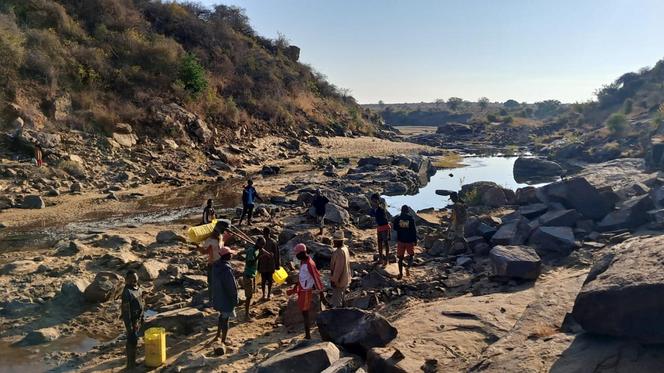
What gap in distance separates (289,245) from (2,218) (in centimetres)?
885

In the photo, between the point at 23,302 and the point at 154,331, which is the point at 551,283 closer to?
the point at 154,331

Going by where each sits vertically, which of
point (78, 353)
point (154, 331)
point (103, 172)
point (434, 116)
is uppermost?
point (434, 116)

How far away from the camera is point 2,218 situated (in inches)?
588

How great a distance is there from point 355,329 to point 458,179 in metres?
26.3

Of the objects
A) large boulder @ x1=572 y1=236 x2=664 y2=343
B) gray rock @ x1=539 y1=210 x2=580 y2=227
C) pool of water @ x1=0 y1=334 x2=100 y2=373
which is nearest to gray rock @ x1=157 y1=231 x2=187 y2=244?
pool of water @ x1=0 y1=334 x2=100 y2=373

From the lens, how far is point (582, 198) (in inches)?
530

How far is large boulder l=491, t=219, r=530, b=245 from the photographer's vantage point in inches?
469

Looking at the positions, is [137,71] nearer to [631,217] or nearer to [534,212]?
[534,212]

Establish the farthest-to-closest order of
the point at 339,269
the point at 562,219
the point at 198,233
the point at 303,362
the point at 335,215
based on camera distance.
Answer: the point at 335,215 < the point at 562,219 < the point at 198,233 < the point at 339,269 < the point at 303,362

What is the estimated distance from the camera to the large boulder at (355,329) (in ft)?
21.4

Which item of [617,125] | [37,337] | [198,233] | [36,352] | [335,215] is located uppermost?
[617,125]

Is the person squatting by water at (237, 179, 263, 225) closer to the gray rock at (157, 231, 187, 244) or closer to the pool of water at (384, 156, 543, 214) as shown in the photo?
the gray rock at (157, 231, 187, 244)

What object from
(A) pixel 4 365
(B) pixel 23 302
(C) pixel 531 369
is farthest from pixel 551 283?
(B) pixel 23 302

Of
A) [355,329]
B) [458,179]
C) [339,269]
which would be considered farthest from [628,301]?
[458,179]
